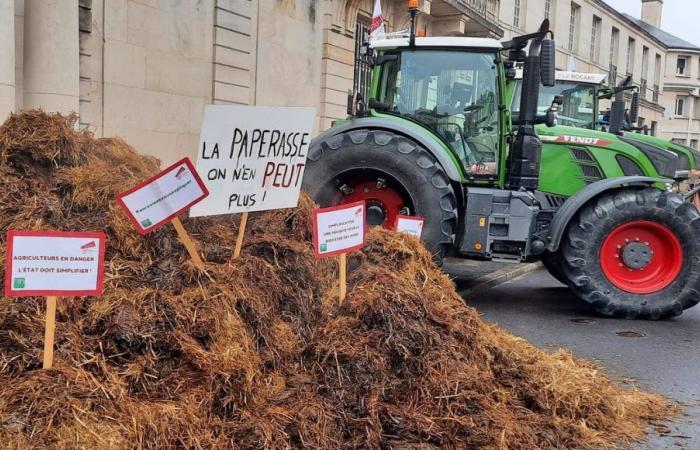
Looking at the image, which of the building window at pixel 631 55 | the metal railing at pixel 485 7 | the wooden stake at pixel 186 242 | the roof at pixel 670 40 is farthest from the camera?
the roof at pixel 670 40

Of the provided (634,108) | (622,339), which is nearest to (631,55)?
(634,108)

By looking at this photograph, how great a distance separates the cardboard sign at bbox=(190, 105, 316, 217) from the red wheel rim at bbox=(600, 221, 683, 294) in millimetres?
3756

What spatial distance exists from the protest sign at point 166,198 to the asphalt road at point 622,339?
9.44 feet

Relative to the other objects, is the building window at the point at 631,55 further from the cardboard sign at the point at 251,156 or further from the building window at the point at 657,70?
the cardboard sign at the point at 251,156

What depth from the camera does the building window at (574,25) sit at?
28906 millimetres

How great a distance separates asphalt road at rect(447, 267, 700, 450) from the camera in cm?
445

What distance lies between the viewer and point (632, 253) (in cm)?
664

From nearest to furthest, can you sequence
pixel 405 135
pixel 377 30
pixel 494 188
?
1. pixel 405 135
2. pixel 494 188
3. pixel 377 30

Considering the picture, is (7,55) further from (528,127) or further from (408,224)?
(528,127)

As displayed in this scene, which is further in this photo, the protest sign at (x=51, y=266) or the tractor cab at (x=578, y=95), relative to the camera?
the tractor cab at (x=578, y=95)

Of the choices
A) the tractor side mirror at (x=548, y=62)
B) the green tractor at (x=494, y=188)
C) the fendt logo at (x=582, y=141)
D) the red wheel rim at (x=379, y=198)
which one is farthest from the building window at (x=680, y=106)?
the red wheel rim at (x=379, y=198)

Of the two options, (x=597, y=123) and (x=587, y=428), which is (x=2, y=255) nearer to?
(x=587, y=428)

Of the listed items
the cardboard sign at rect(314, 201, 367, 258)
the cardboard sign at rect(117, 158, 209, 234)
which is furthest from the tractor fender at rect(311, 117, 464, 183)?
the cardboard sign at rect(117, 158, 209, 234)

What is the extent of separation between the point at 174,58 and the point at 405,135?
5454mm
